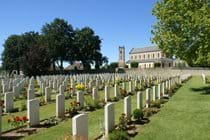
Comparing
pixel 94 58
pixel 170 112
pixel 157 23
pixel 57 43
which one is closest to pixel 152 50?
pixel 94 58

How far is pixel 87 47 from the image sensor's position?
8781cm

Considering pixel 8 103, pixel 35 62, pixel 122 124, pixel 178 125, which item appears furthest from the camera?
pixel 35 62

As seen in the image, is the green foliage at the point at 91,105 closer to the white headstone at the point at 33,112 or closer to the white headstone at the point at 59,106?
the white headstone at the point at 59,106

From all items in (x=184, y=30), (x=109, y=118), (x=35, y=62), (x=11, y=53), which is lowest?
(x=109, y=118)

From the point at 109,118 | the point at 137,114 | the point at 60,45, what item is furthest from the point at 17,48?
the point at 109,118

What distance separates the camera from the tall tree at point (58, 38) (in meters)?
84.0

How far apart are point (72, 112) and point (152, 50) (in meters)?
115

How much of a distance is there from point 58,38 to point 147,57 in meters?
52.7

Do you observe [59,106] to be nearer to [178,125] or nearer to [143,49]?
[178,125]

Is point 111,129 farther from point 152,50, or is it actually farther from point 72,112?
point 152,50

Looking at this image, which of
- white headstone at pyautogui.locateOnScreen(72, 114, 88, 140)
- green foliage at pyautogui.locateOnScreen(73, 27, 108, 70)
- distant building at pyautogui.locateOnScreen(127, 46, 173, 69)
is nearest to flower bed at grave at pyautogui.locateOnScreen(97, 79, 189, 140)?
white headstone at pyautogui.locateOnScreen(72, 114, 88, 140)

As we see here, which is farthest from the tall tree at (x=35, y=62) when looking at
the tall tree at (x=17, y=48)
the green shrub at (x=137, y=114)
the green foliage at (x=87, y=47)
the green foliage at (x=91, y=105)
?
the green shrub at (x=137, y=114)

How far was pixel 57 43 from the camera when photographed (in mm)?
84375

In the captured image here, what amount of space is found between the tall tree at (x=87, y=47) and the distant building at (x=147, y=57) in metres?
34.3
